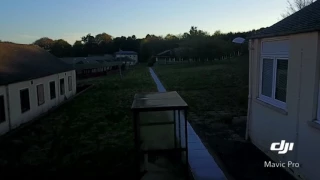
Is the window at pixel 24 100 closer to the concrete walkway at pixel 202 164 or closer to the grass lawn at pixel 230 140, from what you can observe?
the grass lawn at pixel 230 140

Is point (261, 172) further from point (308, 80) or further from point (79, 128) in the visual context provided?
point (79, 128)

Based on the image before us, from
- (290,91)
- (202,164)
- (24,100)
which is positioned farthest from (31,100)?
(290,91)

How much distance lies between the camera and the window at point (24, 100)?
1384cm

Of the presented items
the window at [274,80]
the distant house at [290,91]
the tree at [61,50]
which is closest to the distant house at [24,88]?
the distant house at [290,91]

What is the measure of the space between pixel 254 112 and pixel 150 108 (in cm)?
370

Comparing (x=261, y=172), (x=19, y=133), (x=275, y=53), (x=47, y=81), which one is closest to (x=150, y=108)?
(x=261, y=172)

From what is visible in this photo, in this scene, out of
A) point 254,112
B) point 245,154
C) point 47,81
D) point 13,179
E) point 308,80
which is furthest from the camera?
point 47,81

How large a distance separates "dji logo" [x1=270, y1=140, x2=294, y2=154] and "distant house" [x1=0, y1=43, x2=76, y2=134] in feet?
33.9

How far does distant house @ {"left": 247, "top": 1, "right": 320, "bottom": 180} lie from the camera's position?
5234 mm

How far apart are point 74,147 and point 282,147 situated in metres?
6.43

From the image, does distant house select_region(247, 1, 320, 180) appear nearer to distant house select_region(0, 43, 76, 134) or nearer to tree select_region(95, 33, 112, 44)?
distant house select_region(0, 43, 76, 134)

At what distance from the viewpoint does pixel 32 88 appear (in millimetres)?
15258

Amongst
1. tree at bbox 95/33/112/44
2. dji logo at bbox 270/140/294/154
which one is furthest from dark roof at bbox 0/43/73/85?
tree at bbox 95/33/112/44

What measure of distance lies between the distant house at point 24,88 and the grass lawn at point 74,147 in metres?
0.83
